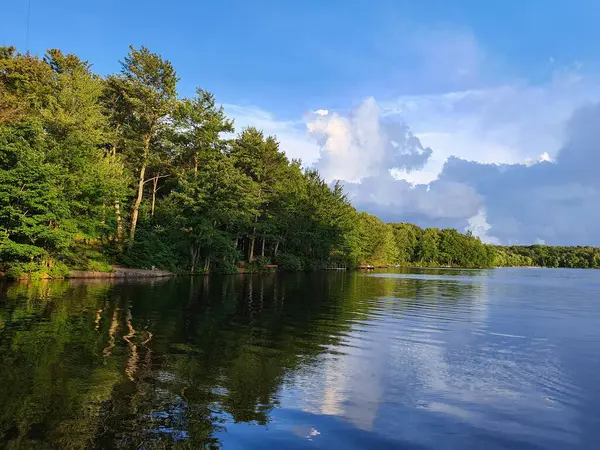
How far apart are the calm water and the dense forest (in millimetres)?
12498

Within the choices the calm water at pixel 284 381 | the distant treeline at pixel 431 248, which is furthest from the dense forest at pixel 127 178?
the distant treeline at pixel 431 248

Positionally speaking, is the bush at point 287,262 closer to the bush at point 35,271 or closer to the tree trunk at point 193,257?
the tree trunk at point 193,257

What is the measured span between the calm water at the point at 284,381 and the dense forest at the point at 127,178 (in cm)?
1250

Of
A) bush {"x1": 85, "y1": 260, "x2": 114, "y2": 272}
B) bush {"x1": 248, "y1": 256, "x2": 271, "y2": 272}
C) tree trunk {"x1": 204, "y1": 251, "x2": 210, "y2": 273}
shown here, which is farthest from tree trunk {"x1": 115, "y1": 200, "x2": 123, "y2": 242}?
bush {"x1": 248, "y1": 256, "x2": 271, "y2": 272}

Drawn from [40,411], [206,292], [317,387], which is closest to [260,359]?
[317,387]

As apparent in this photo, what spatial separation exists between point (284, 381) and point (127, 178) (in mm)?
36143

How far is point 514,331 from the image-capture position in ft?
63.0

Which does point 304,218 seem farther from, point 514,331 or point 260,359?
point 260,359

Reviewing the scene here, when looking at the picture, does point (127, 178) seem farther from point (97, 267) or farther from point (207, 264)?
point (207, 264)

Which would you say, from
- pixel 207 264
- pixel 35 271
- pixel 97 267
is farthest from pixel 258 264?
pixel 35 271

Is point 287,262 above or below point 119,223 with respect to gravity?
below

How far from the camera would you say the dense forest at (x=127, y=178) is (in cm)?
3081

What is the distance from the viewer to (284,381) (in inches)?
410

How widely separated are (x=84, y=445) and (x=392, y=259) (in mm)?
135128
